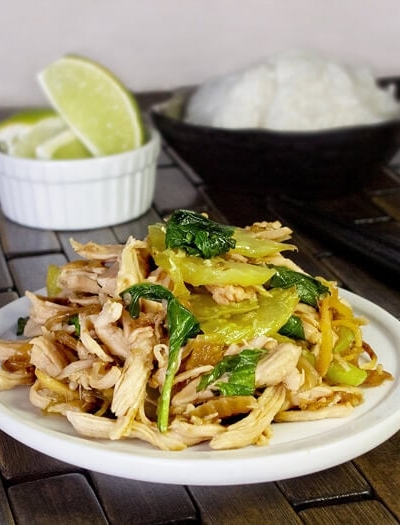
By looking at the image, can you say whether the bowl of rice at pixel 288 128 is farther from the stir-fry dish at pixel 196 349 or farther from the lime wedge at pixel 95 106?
the stir-fry dish at pixel 196 349

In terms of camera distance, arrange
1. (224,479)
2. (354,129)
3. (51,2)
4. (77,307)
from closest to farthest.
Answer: (224,479) < (77,307) < (354,129) < (51,2)

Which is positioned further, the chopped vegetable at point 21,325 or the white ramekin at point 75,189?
the white ramekin at point 75,189

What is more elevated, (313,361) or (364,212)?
(313,361)

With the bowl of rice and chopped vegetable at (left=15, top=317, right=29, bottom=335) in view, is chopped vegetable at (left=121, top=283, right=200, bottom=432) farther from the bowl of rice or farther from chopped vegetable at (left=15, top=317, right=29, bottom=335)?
the bowl of rice

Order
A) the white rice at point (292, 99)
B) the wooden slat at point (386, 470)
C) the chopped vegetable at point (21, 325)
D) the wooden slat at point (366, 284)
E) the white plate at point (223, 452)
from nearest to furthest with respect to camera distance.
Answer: the white plate at point (223, 452) → the wooden slat at point (386, 470) → the chopped vegetable at point (21, 325) → the wooden slat at point (366, 284) → the white rice at point (292, 99)

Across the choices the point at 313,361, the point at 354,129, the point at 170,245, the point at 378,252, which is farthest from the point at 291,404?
the point at 354,129

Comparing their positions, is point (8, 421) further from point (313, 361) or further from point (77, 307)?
point (313, 361)

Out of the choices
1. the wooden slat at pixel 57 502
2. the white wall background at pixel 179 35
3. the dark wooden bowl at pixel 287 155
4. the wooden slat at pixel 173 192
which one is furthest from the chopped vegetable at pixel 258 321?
the white wall background at pixel 179 35
